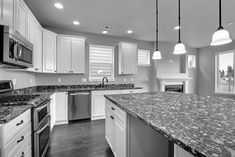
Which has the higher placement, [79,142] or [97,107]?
[97,107]

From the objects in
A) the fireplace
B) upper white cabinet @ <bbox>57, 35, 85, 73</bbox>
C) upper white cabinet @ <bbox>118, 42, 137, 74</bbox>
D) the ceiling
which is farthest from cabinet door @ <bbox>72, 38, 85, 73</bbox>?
the fireplace

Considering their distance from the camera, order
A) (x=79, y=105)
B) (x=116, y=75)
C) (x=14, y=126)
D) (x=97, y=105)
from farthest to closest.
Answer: (x=116, y=75) < (x=97, y=105) < (x=79, y=105) < (x=14, y=126)

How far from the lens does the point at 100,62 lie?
169 inches

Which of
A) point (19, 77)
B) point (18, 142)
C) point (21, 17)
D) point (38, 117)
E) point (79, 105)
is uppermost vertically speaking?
point (21, 17)

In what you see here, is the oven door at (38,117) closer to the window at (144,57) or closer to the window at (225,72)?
the window at (144,57)

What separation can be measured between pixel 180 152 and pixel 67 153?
1.96m

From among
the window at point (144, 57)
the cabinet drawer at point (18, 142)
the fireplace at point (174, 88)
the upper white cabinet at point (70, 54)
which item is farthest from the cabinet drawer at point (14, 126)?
the fireplace at point (174, 88)

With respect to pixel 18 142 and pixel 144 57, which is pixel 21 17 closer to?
pixel 18 142

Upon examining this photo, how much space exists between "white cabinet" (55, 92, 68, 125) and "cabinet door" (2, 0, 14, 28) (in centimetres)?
192

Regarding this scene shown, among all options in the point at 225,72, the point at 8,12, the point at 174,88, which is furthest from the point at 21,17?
the point at 225,72

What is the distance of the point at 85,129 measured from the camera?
9.44 feet

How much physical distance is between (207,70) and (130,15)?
5.11 metres

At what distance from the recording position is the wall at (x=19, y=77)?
202 centimetres

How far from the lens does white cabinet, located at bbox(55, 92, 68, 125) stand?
313 centimetres
